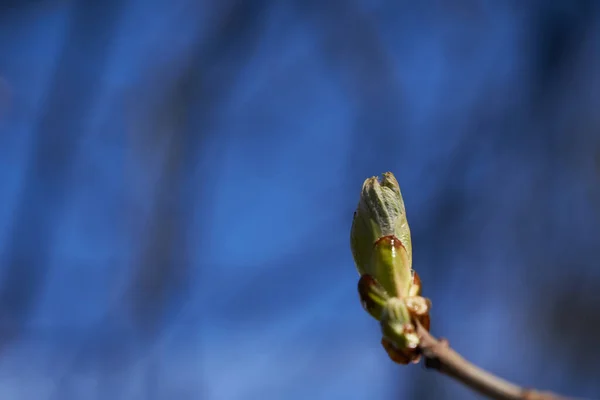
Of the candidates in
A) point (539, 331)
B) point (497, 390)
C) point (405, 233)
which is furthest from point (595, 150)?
point (497, 390)

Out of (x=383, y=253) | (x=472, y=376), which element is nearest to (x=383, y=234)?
(x=383, y=253)

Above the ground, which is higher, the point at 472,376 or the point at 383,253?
the point at 383,253

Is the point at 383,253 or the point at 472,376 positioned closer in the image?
the point at 472,376

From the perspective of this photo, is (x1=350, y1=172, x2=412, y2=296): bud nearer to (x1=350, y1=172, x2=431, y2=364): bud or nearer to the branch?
(x1=350, y1=172, x2=431, y2=364): bud

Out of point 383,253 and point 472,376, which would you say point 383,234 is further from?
point 472,376

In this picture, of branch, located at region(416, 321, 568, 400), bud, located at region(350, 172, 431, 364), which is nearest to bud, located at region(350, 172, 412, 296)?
bud, located at region(350, 172, 431, 364)

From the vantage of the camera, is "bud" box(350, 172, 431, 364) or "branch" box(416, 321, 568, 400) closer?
"branch" box(416, 321, 568, 400)

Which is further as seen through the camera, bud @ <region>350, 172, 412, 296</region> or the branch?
bud @ <region>350, 172, 412, 296</region>

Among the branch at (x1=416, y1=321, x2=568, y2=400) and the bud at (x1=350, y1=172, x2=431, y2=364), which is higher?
the bud at (x1=350, y1=172, x2=431, y2=364)

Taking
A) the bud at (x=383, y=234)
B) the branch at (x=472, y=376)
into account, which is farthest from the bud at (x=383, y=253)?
the branch at (x=472, y=376)
